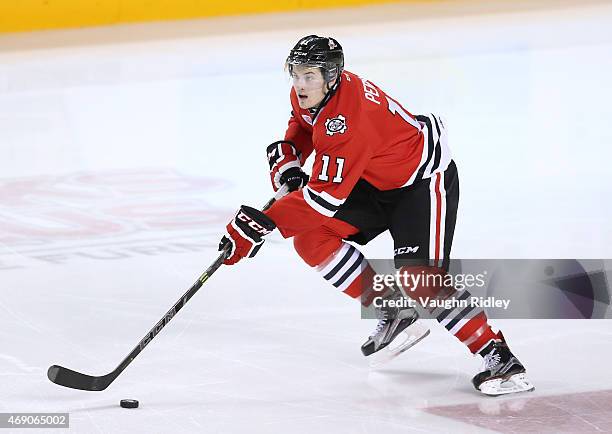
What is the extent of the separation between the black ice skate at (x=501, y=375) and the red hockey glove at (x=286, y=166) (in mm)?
721

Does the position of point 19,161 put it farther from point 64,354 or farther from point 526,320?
point 526,320

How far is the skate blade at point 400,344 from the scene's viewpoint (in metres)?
3.52

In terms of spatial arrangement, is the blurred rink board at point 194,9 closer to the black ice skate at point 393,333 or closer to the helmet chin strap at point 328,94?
the black ice skate at point 393,333

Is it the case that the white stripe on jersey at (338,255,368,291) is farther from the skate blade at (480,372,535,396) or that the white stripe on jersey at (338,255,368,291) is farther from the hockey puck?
the hockey puck

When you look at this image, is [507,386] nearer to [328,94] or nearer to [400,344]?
[400,344]

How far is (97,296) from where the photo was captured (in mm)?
4148

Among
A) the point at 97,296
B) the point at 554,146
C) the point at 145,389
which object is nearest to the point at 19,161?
the point at 97,296

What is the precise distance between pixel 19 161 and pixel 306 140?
2.90m

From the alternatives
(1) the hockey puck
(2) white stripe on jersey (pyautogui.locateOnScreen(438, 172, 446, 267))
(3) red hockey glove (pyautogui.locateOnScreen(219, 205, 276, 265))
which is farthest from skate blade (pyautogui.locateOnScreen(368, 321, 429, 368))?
(1) the hockey puck

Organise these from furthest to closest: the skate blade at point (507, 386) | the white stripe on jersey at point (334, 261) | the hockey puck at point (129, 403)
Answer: the white stripe on jersey at point (334, 261) → the skate blade at point (507, 386) → the hockey puck at point (129, 403)

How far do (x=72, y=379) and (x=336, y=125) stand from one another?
3.04 ft

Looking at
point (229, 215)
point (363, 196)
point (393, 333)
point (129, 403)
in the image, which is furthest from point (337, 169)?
point (229, 215)

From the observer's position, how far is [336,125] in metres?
3.11

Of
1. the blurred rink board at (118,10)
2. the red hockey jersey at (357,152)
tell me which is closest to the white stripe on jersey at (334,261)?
the red hockey jersey at (357,152)
